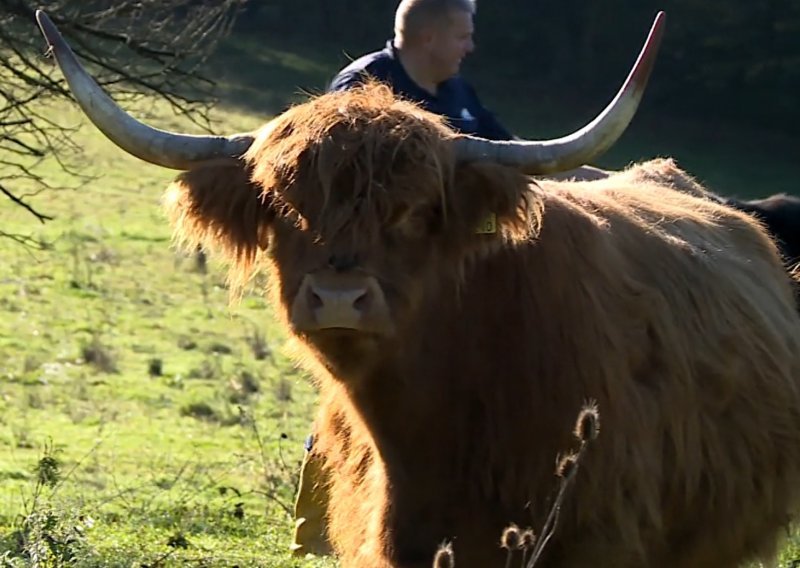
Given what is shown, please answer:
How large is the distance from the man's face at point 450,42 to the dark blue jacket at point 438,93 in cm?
12

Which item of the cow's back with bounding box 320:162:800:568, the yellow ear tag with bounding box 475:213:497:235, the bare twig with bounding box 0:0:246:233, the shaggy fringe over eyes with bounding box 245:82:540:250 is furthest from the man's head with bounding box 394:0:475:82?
the bare twig with bounding box 0:0:246:233

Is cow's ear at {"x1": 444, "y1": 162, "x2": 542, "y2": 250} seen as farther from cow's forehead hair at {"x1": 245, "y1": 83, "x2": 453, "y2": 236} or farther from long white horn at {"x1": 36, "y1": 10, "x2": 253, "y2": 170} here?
long white horn at {"x1": 36, "y1": 10, "x2": 253, "y2": 170}

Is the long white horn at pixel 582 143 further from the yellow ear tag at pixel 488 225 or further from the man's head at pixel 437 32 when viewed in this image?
the man's head at pixel 437 32

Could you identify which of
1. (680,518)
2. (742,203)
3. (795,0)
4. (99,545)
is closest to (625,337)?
(680,518)

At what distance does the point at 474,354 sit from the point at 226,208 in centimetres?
97

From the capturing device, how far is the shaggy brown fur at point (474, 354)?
512 cm

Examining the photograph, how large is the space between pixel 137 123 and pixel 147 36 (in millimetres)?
6340

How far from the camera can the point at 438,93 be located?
6.68 metres

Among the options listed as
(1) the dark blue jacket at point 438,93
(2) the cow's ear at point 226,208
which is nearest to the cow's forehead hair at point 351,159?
(2) the cow's ear at point 226,208

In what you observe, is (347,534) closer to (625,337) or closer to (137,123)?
(625,337)

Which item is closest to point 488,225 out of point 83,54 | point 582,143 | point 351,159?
point 582,143

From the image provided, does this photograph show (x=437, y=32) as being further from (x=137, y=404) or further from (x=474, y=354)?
(x=137, y=404)

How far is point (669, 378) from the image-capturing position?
5.96 m

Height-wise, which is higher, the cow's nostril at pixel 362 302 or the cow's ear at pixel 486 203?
the cow's ear at pixel 486 203
